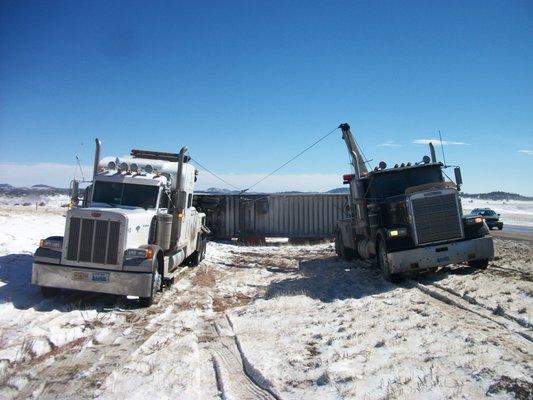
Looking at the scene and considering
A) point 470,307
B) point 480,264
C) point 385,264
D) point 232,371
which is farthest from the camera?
point 480,264

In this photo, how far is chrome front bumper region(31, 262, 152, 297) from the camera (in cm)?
826

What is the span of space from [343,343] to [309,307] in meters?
2.46

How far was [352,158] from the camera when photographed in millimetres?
15844

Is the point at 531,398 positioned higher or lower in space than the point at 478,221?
lower

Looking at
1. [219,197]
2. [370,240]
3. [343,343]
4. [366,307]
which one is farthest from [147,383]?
[219,197]

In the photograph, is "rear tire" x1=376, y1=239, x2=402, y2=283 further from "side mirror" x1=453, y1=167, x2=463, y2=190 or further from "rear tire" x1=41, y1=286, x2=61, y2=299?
"rear tire" x1=41, y1=286, x2=61, y2=299

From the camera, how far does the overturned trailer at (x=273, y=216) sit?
78.8 ft

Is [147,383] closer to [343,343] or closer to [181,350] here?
[181,350]

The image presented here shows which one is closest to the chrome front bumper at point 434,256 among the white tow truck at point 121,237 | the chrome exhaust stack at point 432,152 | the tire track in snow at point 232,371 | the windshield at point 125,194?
the chrome exhaust stack at point 432,152

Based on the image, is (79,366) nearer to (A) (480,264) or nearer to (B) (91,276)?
(B) (91,276)

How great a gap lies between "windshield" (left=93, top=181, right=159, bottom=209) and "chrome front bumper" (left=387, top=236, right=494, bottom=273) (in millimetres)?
5700

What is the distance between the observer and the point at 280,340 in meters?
6.22

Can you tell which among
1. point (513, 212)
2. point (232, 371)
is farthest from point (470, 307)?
point (513, 212)

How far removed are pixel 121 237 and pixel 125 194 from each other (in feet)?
6.86
